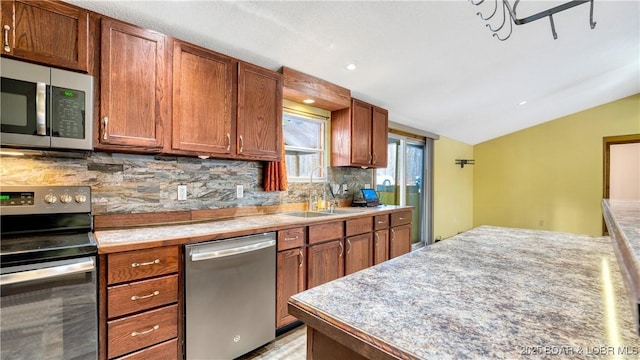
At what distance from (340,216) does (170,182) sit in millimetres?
1503

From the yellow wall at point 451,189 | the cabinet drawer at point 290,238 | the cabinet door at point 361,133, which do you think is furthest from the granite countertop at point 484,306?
the yellow wall at point 451,189

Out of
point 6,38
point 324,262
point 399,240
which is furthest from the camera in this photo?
point 399,240

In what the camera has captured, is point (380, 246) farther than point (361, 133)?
No

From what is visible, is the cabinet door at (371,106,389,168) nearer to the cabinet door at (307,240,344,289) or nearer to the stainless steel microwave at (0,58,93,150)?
the cabinet door at (307,240,344,289)

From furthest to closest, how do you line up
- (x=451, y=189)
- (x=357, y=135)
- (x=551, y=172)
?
(x=451, y=189) → (x=551, y=172) → (x=357, y=135)

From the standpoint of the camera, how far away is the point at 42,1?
1.49 m

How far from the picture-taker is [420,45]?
8.62 feet

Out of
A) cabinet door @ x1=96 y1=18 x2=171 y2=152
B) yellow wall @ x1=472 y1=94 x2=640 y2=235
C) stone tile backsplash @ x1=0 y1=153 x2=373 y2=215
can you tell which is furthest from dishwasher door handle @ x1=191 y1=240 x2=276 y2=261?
yellow wall @ x1=472 y1=94 x2=640 y2=235

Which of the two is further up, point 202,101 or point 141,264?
point 202,101

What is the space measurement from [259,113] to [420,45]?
161cm

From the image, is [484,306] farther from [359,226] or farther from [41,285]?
[359,226]

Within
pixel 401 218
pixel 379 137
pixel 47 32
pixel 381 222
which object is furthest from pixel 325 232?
pixel 47 32

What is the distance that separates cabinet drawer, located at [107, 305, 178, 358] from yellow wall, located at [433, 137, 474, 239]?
5.04 meters

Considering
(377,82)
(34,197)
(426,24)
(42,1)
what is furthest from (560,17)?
(34,197)
